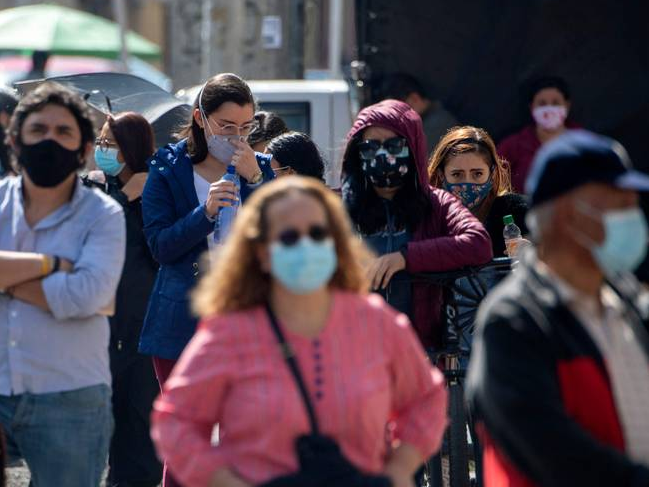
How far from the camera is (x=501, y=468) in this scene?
4156 millimetres

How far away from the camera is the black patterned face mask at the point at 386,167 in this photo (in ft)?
20.7

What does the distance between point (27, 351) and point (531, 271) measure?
188cm

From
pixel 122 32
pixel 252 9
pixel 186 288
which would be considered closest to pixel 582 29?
pixel 186 288

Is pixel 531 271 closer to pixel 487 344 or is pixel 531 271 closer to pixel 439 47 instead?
pixel 487 344

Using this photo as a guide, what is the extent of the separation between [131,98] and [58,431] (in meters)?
3.87

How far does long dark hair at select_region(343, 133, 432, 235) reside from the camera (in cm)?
637

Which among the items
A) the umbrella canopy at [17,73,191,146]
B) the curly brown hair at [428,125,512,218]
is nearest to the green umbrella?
the umbrella canopy at [17,73,191,146]

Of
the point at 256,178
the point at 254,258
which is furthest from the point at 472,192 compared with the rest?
the point at 254,258

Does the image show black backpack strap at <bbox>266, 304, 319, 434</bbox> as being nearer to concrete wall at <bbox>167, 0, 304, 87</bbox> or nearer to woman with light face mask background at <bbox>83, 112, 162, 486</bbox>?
woman with light face mask background at <bbox>83, 112, 162, 486</bbox>

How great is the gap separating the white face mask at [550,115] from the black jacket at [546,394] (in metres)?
5.61

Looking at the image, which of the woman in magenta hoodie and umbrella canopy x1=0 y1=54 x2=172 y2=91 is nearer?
the woman in magenta hoodie

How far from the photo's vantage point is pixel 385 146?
6.33m

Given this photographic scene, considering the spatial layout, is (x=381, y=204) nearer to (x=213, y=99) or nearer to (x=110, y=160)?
(x=213, y=99)

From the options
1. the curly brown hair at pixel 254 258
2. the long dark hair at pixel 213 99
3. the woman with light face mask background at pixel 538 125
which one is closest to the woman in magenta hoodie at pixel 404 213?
the long dark hair at pixel 213 99
